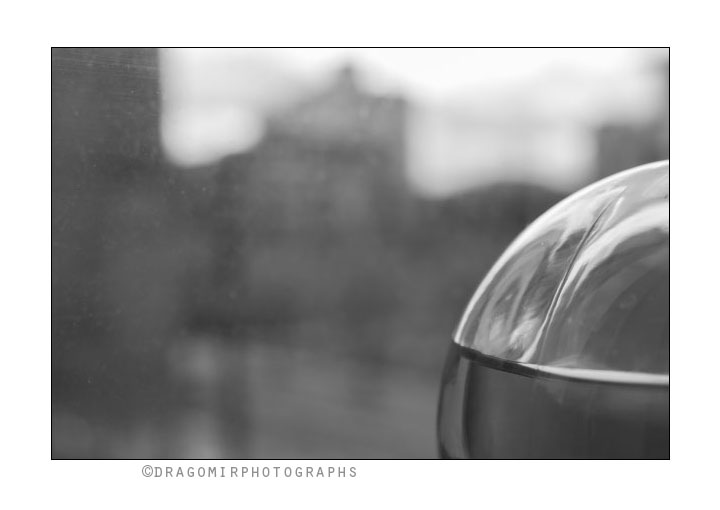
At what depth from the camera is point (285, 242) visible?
4.14ft

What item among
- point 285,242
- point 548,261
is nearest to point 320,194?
point 285,242

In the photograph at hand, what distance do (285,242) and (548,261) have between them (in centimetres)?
92

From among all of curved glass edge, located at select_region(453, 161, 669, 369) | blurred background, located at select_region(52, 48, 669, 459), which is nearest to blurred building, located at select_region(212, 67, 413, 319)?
blurred background, located at select_region(52, 48, 669, 459)

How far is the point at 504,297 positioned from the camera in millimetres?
386

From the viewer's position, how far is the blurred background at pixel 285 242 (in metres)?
0.76

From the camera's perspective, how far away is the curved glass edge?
0.36 meters

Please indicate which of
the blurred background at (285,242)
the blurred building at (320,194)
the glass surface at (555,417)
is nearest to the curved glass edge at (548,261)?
the glass surface at (555,417)

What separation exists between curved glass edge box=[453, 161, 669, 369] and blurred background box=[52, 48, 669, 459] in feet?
1.26

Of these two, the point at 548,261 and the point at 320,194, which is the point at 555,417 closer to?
the point at 548,261

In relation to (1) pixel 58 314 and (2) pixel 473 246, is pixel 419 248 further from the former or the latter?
(1) pixel 58 314

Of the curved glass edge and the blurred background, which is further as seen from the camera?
the blurred background

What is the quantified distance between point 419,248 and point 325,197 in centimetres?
23

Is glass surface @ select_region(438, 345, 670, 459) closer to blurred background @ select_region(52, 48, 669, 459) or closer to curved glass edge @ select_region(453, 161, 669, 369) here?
curved glass edge @ select_region(453, 161, 669, 369)

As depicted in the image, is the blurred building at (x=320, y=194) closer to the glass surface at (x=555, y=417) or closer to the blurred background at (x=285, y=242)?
the blurred background at (x=285, y=242)
